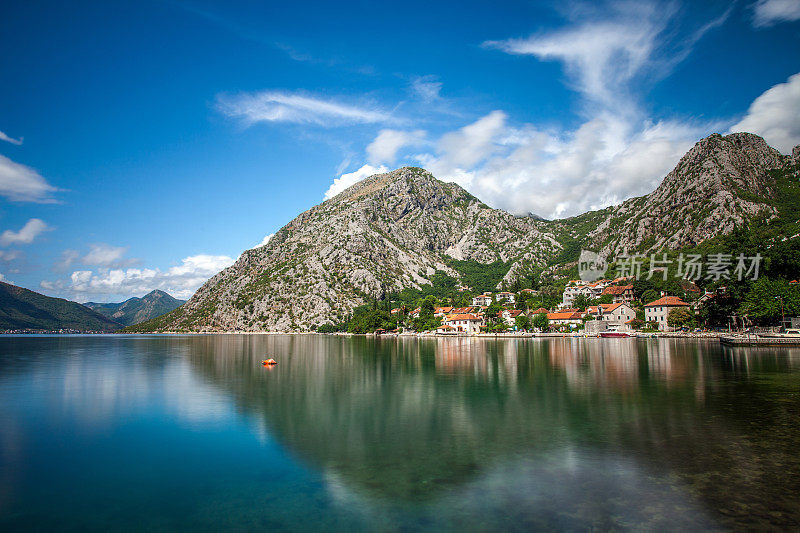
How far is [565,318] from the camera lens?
4811 inches

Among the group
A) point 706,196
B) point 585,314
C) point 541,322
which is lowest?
point 541,322

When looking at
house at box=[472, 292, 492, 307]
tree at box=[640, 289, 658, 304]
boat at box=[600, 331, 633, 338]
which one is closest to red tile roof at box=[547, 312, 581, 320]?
boat at box=[600, 331, 633, 338]

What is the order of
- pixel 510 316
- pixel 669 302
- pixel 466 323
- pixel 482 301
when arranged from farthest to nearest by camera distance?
pixel 482 301
pixel 510 316
pixel 466 323
pixel 669 302

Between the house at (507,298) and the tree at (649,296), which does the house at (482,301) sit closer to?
the house at (507,298)

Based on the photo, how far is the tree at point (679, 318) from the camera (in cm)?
9519

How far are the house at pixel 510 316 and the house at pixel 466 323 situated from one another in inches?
359

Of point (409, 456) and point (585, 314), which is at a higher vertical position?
point (585, 314)

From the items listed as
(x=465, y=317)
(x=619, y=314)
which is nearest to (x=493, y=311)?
(x=465, y=317)

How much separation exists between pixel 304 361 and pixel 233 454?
127 ft

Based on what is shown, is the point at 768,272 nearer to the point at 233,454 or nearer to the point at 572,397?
the point at 572,397

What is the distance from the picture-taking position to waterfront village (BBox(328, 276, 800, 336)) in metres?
97.7

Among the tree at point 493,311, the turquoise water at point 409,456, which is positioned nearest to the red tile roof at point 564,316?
the tree at point 493,311

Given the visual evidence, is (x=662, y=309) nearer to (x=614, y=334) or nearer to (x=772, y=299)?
(x=614, y=334)

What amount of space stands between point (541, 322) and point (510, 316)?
19154 mm
